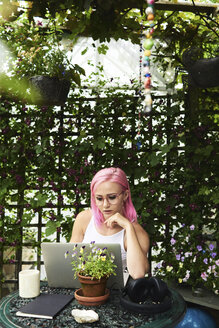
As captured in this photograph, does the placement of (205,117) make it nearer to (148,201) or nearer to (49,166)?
(148,201)

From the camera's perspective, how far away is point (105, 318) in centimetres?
145

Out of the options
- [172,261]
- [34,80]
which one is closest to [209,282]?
[172,261]

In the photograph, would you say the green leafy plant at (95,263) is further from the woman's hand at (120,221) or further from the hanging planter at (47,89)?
the hanging planter at (47,89)

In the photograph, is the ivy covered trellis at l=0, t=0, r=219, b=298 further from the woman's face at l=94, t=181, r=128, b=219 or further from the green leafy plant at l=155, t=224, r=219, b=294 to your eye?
the woman's face at l=94, t=181, r=128, b=219

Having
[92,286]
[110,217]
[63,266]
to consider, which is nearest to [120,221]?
[110,217]

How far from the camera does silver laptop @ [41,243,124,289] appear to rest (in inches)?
65.5

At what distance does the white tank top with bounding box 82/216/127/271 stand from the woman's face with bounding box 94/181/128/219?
0.42ft

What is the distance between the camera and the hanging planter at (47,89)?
275 centimetres

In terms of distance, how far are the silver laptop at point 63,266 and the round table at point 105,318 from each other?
11 cm


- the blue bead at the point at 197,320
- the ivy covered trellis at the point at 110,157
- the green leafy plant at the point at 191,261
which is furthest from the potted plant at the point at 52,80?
the blue bead at the point at 197,320

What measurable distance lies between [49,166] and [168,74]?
137 centimetres

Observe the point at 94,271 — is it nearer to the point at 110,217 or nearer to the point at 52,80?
the point at 110,217

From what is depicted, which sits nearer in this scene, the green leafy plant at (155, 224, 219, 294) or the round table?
the round table

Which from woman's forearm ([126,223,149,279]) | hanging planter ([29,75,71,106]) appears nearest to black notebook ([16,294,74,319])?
woman's forearm ([126,223,149,279])
